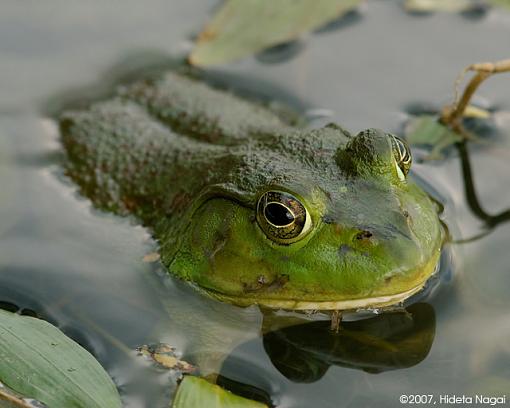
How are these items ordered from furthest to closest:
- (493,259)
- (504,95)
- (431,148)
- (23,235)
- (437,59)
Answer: (437,59)
(504,95)
(431,148)
(23,235)
(493,259)

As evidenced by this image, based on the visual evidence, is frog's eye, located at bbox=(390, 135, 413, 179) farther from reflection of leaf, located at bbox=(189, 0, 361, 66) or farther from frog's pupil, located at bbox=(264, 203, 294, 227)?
reflection of leaf, located at bbox=(189, 0, 361, 66)

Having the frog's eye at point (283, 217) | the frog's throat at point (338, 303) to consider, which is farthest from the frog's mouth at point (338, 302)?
the frog's eye at point (283, 217)

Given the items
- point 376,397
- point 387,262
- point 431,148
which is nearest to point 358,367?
point 376,397

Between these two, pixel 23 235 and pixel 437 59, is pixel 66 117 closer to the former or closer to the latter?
pixel 23 235

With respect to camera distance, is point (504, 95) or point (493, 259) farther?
point (504, 95)

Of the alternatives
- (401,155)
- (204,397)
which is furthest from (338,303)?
(401,155)

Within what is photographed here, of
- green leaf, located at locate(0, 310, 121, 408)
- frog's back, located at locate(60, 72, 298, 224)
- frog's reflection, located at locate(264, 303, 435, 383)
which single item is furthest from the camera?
frog's back, located at locate(60, 72, 298, 224)

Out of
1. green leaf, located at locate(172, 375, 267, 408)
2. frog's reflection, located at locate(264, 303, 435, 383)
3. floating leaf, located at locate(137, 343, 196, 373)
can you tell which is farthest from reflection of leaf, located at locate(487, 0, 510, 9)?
green leaf, located at locate(172, 375, 267, 408)
